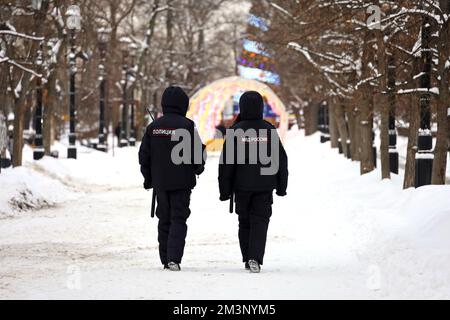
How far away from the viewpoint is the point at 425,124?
52.6 ft

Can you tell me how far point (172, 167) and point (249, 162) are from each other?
31.1 inches

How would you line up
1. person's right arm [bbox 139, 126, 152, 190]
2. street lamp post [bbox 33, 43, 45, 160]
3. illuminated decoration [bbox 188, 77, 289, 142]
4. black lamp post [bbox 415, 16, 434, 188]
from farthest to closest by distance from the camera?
illuminated decoration [bbox 188, 77, 289, 142] < street lamp post [bbox 33, 43, 45, 160] < black lamp post [bbox 415, 16, 434, 188] < person's right arm [bbox 139, 126, 152, 190]

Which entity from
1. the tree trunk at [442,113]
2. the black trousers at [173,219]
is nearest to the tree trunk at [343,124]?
the tree trunk at [442,113]

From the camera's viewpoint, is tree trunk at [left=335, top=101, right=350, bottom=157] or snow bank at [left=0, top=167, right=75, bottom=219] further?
tree trunk at [left=335, top=101, right=350, bottom=157]

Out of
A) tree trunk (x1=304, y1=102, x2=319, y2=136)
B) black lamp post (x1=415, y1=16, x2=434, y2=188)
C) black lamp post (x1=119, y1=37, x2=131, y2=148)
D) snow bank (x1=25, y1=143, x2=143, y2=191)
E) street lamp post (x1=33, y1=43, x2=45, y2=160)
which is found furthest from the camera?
tree trunk (x1=304, y1=102, x2=319, y2=136)

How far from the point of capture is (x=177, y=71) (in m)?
63.7

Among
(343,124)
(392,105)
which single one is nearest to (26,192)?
(392,105)

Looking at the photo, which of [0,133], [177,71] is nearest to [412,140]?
[0,133]

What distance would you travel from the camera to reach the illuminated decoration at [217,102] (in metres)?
46.5

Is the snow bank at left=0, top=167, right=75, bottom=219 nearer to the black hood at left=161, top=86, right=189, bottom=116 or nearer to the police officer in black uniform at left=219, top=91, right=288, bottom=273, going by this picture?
the black hood at left=161, top=86, right=189, bottom=116

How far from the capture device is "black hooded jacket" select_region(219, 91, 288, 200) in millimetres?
9766

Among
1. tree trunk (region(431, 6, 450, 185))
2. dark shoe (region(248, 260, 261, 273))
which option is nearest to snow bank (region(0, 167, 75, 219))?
tree trunk (region(431, 6, 450, 185))

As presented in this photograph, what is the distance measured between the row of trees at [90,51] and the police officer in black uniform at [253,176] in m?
11.4
